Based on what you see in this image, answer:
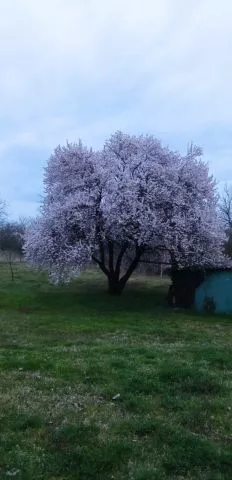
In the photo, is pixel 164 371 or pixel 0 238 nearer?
pixel 164 371

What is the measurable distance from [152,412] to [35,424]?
163cm

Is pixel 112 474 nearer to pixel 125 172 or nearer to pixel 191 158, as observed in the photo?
pixel 125 172

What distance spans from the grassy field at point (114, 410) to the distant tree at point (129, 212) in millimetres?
11141

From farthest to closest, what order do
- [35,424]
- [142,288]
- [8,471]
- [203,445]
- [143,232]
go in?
[142,288] → [143,232] → [35,424] → [203,445] → [8,471]

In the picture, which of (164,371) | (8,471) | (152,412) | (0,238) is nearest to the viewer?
(8,471)

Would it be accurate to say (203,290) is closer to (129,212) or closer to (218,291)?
(218,291)

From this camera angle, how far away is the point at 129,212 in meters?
26.9

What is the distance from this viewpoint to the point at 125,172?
93.5 feet

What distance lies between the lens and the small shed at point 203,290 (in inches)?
1052

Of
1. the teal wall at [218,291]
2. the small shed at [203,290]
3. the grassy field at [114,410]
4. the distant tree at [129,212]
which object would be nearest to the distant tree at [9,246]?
the distant tree at [129,212]

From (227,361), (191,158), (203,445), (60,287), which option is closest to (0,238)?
(60,287)

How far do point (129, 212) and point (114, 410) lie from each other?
1961 cm

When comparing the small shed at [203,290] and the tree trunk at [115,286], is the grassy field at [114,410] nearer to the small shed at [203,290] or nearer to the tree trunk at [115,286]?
the small shed at [203,290]

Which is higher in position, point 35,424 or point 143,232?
point 143,232
